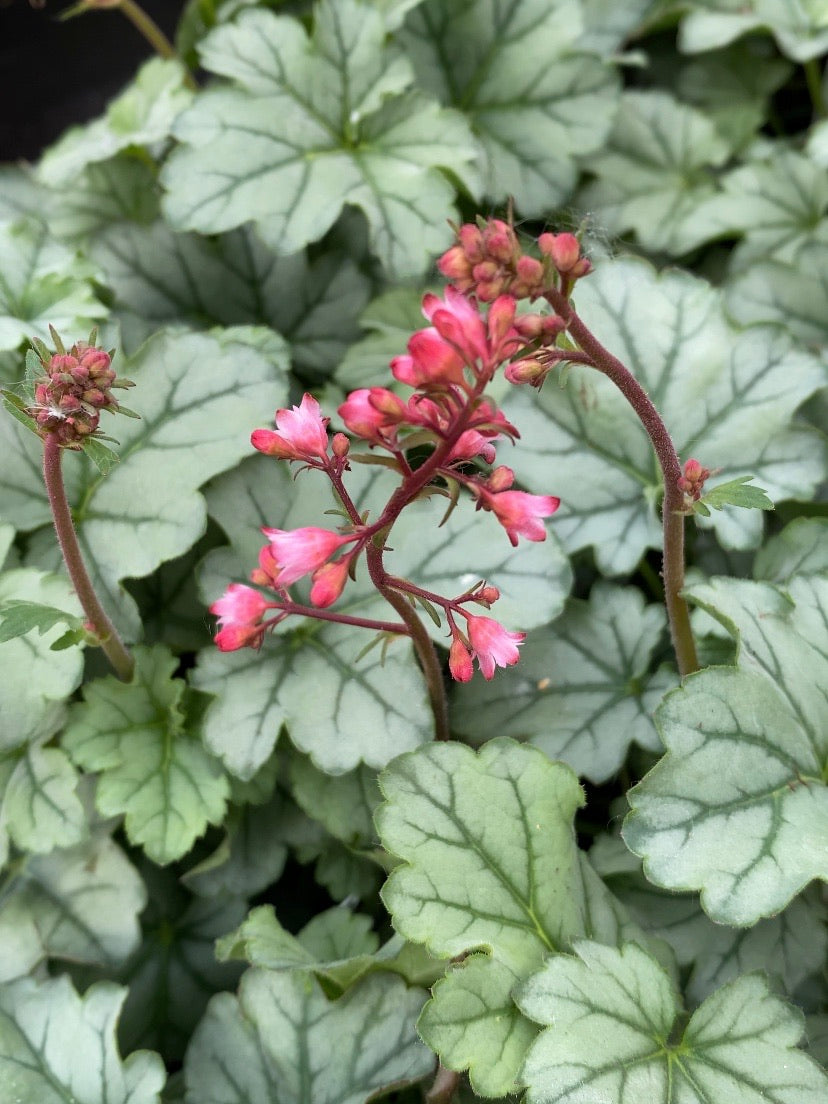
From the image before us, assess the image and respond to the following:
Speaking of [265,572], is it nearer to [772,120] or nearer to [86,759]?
[86,759]

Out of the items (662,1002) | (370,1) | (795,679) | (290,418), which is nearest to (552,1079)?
(662,1002)

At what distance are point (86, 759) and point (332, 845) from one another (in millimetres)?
372

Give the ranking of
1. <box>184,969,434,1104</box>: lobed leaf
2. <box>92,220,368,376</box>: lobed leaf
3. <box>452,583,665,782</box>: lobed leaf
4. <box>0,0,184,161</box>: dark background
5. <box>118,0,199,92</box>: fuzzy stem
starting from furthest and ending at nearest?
<box>0,0,184,161</box>: dark background
<box>118,0,199,92</box>: fuzzy stem
<box>92,220,368,376</box>: lobed leaf
<box>452,583,665,782</box>: lobed leaf
<box>184,969,434,1104</box>: lobed leaf

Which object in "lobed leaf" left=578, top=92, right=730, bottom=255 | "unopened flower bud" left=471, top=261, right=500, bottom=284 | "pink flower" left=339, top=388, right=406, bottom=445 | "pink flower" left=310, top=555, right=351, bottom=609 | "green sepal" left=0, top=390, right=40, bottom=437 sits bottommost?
"lobed leaf" left=578, top=92, right=730, bottom=255

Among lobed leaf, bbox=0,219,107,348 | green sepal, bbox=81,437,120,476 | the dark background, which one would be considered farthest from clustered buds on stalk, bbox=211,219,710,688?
the dark background

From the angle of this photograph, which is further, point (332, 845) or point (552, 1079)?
point (332, 845)

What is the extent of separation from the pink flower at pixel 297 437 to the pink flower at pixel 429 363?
0.53 feet

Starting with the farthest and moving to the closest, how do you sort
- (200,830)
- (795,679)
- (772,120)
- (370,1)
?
1. (772,120)
2. (370,1)
3. (200,830)
4. (795,679)

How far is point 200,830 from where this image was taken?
1.30 m

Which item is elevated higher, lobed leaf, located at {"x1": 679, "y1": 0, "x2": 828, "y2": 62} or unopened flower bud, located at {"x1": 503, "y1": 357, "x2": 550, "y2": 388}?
unopened flower bud, located at {"x1": 503, "y1": 357, "x2": 550, "y2": 388}

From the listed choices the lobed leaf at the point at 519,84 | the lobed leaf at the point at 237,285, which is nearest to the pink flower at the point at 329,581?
the lobed leaf at the point at 237,285

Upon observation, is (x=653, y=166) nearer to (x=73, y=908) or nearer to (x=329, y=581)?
(x=329, y=581)

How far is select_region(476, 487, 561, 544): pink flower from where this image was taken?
90cm

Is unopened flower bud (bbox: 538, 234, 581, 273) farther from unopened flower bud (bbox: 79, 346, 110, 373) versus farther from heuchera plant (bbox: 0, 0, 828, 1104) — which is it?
unopened flower bud (bbox: 79, 346, 110, 373)
